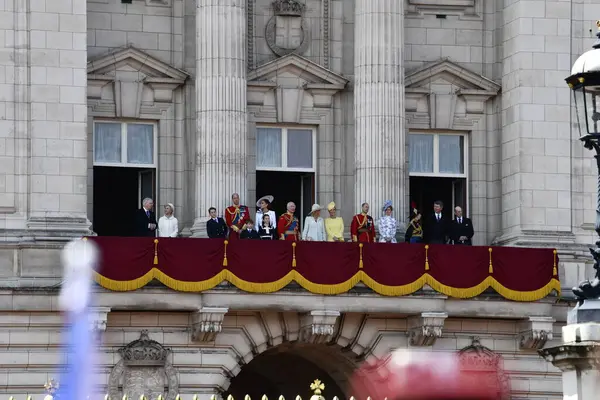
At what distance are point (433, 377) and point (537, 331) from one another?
2874 millimetres

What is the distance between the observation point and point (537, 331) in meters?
57.2

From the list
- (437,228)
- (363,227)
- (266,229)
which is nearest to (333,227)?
(363,227)

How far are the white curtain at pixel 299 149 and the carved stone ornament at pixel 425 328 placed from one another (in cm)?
552

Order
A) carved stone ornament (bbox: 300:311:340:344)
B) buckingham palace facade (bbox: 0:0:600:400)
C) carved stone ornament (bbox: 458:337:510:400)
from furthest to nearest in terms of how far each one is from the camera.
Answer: carved stone ornament (bbox: 458:337:510:400) < carved stone ornament (bbox: 300:311:340:344) < buckingham palace facade (bbox: 0:0:600:400)

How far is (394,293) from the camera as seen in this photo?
2192 inches

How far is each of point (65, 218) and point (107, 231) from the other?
3176 millimetres

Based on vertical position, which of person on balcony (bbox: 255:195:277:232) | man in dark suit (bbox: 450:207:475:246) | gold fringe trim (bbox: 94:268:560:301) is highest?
person on balcony (bbox: 255:195:277:232)

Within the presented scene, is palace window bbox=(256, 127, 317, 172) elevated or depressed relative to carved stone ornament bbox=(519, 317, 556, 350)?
elevated

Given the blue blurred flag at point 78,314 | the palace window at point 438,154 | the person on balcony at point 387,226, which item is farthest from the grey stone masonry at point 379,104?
the blue blurred flag at point 78,314

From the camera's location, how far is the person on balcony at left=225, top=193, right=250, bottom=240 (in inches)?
2192

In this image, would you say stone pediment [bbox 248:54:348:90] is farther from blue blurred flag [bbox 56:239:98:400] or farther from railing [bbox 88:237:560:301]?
blue blurred flag [bbox 56:239:98:400]

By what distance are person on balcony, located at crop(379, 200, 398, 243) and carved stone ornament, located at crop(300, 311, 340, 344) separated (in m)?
2.47

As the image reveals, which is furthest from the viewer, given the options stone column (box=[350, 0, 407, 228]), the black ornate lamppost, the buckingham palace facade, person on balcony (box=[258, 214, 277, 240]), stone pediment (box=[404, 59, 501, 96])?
stone pediment (box=[404, 59, 501, 96])

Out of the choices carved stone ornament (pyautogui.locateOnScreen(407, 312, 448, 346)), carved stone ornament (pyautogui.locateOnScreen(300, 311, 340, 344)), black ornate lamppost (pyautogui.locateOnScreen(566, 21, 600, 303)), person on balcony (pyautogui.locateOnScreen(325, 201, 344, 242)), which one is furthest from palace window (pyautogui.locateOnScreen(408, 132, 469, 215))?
black ornate lamppost (pyautogui.locateOnScreen(566, 21, 600, 303))
